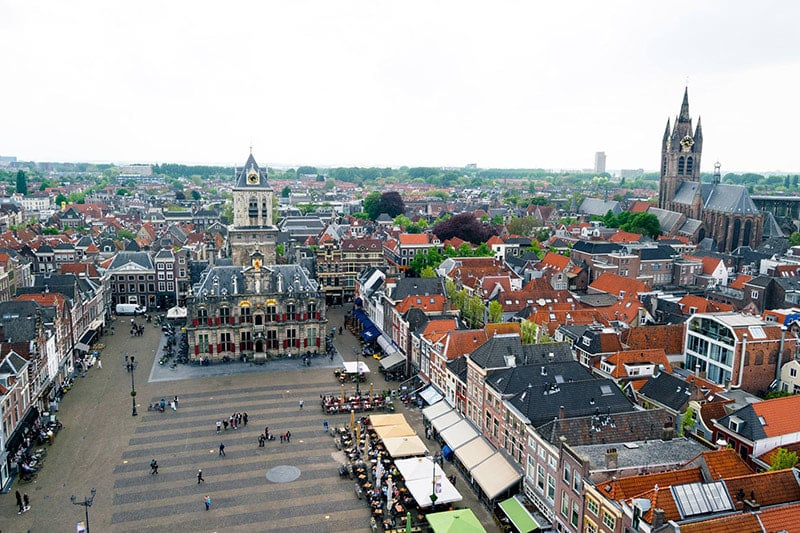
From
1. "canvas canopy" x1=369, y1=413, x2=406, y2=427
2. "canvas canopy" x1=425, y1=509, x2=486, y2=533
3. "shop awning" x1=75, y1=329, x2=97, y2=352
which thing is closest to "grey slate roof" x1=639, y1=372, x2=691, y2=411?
"canvas canopy" x1=425, y1=509, x2=486, y2=533

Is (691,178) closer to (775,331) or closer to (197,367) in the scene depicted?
(775,331)

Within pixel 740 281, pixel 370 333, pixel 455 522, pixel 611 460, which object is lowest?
pixel 455 522

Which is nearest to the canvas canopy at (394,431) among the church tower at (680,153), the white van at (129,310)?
the white van at (129,310)

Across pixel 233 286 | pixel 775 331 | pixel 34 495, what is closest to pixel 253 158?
pixel 233 286

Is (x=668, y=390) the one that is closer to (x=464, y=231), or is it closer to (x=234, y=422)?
(x=234, y=422)

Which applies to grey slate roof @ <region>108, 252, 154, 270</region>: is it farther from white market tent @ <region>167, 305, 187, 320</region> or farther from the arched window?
the arched window

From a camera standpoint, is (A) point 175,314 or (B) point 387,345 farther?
(A) point 175,314

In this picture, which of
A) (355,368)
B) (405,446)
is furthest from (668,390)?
(355,368)
